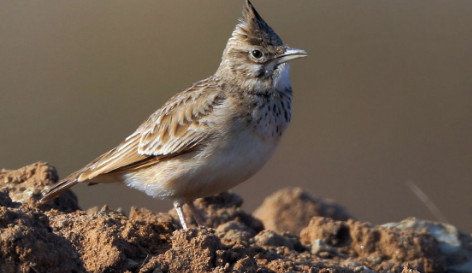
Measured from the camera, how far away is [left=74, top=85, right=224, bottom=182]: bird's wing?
6.40 meters

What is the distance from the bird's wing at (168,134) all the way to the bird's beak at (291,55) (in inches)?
25.7

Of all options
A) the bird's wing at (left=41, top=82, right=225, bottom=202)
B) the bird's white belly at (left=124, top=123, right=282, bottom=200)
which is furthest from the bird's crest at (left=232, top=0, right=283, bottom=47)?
the bird's white belly at (left=124, top=123, right=282, bottom=200)

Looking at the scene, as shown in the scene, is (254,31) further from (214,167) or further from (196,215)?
(196,215)

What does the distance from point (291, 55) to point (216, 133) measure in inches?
40.1

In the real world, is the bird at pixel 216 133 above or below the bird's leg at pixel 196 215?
above

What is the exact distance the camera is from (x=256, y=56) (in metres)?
6.75

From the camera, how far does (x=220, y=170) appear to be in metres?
6.09

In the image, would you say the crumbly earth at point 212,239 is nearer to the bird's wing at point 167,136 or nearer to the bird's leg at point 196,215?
the bird's leg at point 196,215

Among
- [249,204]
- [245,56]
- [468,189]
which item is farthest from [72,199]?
[468,189]

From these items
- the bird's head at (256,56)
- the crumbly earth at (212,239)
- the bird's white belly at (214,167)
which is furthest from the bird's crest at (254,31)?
the crumbly earth at (212,239)

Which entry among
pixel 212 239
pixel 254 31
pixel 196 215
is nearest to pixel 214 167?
pixel 196 215

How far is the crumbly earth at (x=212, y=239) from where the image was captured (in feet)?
13.4

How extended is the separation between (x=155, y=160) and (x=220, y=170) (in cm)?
81

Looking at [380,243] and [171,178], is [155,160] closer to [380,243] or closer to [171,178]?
[171,178]
